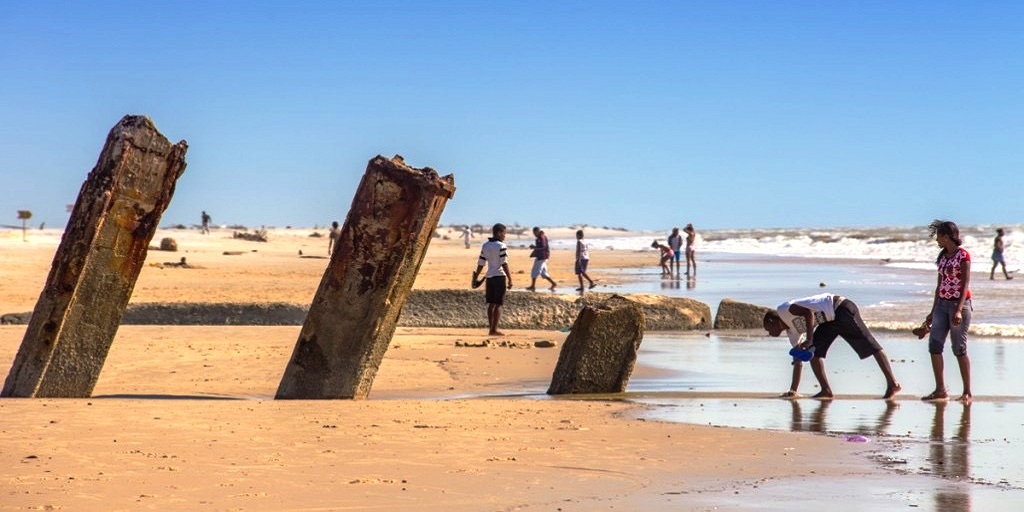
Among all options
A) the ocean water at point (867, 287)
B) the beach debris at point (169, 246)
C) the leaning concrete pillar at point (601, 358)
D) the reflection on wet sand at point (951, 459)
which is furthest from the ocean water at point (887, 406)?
the beach debris at point (169, 246)

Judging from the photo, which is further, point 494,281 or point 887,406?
point 494,281

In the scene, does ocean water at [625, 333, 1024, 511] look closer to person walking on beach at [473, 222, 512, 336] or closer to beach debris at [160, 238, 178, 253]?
person walking on beach at [473, 222, 512, 336]

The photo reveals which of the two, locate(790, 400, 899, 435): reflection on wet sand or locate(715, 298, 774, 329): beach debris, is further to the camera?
locate(715, 298, 774, 329): beach debris

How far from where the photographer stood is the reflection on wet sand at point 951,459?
6.35m

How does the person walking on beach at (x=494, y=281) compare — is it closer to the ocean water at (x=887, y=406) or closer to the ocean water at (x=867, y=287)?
the ocean water at (x=887, y=406)

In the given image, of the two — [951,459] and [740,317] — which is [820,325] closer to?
[951,459]

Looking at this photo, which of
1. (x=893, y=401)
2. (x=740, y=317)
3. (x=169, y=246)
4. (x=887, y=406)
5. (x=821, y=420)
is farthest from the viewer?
(x=169, y=246)

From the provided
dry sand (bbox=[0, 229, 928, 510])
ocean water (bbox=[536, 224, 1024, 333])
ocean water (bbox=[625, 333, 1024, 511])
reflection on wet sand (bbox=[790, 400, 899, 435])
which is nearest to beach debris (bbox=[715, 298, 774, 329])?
ocean water (bbox=[536, 224, 1024, 333])

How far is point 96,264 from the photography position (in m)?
9.60

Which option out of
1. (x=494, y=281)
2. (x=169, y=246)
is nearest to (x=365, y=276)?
(x=494, y=281)

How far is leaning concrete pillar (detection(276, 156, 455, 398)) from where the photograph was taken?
9.78 m

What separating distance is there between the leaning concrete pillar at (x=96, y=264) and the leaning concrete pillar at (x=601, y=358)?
3641 millimetres

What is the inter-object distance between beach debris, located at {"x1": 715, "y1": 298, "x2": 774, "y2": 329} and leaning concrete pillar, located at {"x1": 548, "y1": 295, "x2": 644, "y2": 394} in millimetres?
7972

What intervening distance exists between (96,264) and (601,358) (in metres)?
4.21
